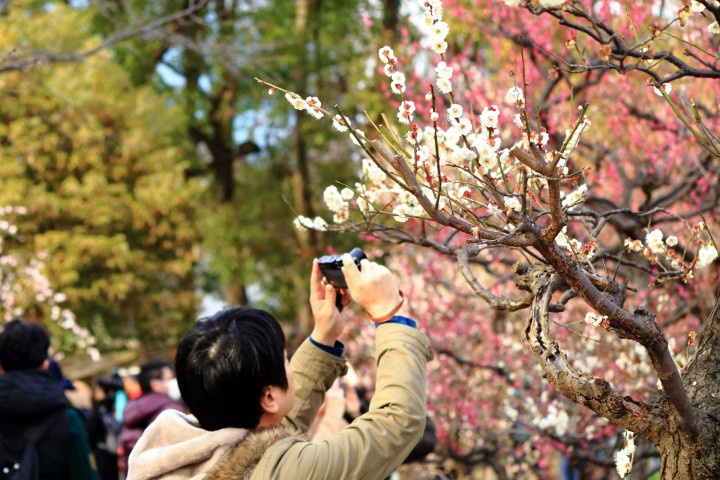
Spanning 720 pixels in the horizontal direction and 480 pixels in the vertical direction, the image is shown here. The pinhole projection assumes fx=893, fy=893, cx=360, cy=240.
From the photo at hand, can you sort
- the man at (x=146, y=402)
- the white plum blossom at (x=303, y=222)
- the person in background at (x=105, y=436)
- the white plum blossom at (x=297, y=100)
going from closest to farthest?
the white plum blossom at (x=297, y=100) → the white plum blossom at (x=303, y=222) → the man at (x=146, y=402) → the person in background at (x=105, y=436)

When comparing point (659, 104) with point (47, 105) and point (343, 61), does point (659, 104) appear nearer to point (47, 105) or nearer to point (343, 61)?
point (343, 61)

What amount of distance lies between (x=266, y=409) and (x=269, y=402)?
0.02 m

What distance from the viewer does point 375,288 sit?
6.25 feet

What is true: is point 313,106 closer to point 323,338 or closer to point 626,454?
point 323,338

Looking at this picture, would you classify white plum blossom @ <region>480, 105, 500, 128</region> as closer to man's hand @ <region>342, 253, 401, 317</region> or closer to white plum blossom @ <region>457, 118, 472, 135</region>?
white plum blossom @ <region>457, 118, 472, 135</region>

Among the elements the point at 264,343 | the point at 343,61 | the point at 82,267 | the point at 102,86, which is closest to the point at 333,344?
the point at 264,343

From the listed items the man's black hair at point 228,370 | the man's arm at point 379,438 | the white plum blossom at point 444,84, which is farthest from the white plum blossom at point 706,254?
the man's black hair at point 228,370

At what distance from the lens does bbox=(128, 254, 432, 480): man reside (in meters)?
1.77

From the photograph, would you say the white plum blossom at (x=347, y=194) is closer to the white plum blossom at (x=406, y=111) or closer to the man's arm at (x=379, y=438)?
the white plum blossom at (x=406, y=111)

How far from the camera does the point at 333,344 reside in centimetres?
236

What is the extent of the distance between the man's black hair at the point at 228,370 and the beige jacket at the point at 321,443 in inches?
1.6

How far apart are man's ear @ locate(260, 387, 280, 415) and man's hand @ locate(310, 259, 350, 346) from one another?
0.36 m

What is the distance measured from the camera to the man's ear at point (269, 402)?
193 cm

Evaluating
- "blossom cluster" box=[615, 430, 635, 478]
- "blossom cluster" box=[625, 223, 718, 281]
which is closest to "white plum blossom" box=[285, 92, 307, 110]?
"blossom cluster" box=[625, 223, 718, 281]
